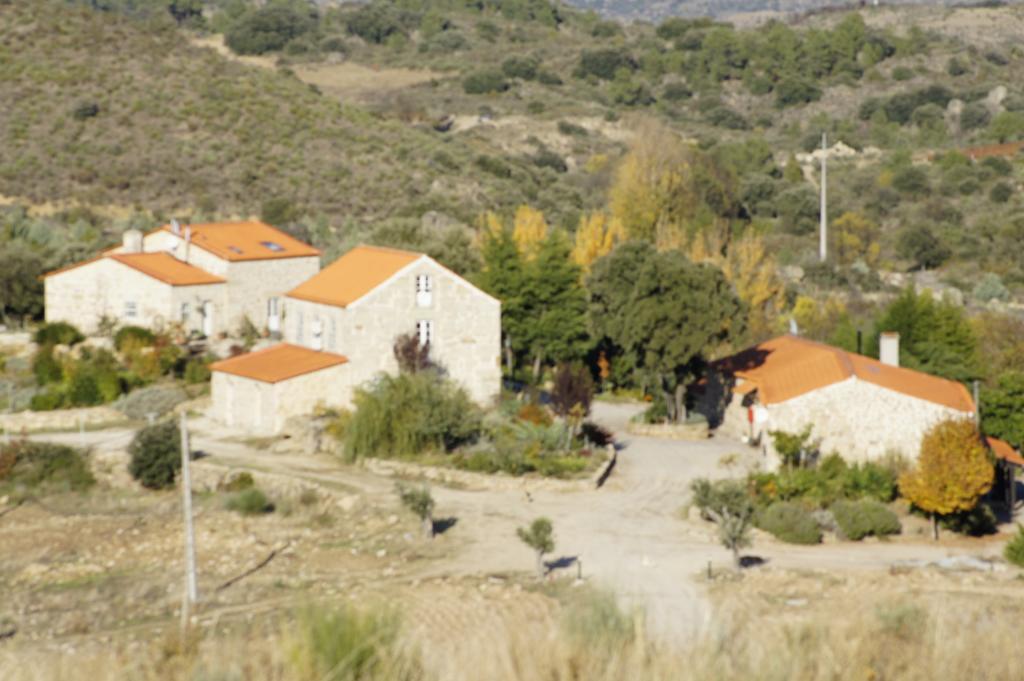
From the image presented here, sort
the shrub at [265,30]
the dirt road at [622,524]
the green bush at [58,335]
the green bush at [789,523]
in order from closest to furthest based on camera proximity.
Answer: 1. the dirt road at [622,524]
2. the green bush at [789,523]
3. the green bush at [58,335]
4. the shrub at [265,30]

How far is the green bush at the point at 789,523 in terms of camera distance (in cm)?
2609

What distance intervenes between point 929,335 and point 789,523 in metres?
15.1

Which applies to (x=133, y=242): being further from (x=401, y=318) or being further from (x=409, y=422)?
(x=409, y=422)

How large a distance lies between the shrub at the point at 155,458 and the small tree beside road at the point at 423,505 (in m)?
7.28

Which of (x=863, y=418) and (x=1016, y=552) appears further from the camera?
(x=863, y=418)

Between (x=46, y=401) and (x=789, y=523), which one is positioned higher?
(x=46, y=401)

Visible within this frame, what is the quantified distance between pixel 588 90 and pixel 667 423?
302ft

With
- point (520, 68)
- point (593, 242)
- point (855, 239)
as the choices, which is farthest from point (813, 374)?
point (520, 68)

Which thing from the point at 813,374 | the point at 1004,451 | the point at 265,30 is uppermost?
the point at 265,30

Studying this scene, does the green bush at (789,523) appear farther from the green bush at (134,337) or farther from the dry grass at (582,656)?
the green bush at (134,337)

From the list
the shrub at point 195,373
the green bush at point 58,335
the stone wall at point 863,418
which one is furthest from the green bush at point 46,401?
the stone wall at point 863,418

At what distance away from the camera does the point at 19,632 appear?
70.2 ft

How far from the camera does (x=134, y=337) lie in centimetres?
3844

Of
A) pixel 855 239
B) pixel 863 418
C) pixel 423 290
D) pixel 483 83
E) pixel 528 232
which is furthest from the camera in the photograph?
pixel 483 83
